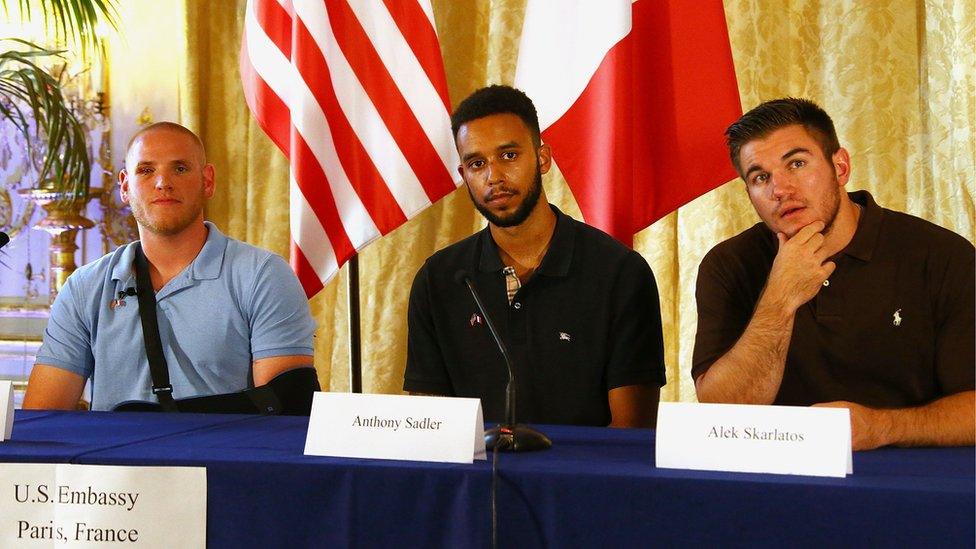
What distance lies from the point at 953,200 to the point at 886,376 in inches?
64.9

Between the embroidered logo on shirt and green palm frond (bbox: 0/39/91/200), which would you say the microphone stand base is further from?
green palm frond (bbox: 0/39/91/200)

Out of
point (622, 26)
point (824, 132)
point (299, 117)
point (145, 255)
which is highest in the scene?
point (622, 26)

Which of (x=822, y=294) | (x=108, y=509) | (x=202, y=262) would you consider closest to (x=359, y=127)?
(x=202, y=262)

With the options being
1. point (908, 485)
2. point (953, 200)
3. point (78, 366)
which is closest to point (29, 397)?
point (78, 366)

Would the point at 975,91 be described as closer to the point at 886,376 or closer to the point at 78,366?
the point at 886,376

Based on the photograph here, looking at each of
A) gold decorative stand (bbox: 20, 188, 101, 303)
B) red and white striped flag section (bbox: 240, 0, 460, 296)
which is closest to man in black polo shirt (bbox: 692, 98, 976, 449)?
red and white striped flag section (bbox: 240, 0, 460, 296)

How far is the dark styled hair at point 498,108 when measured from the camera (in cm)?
246

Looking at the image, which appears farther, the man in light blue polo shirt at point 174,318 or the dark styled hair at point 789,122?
the man in light blue polo shirt at point 174,318

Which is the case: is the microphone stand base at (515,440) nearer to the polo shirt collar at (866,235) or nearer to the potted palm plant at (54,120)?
the polo shirt collar at (866,235)

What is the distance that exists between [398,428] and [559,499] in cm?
26

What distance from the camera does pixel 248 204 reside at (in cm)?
404

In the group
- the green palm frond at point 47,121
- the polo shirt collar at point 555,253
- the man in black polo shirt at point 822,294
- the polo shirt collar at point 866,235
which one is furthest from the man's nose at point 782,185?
the green palm frond at point 47,121

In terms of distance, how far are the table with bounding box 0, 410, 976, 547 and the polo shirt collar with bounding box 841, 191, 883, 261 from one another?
0.62m

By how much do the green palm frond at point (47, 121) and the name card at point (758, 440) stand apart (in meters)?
2.87
